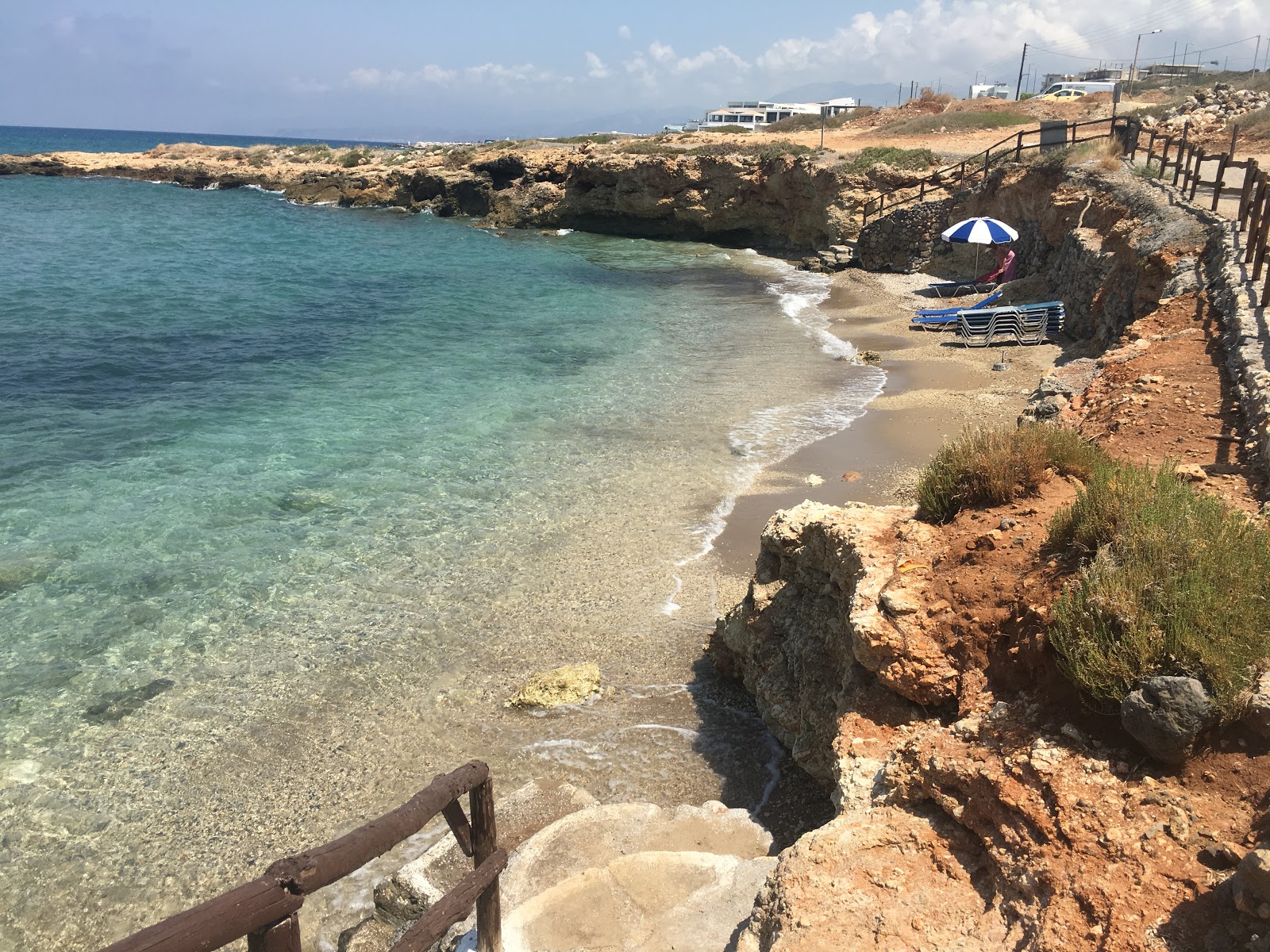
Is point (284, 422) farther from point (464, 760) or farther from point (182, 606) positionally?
point (464, 760)

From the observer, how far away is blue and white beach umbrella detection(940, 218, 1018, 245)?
21516 millimetres

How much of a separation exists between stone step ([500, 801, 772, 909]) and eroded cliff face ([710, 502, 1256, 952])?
0.90 meters

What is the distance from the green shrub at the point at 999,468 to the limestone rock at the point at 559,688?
3526 mm

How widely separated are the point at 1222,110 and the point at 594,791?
42620 millimetres

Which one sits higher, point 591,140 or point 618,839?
point 591,140

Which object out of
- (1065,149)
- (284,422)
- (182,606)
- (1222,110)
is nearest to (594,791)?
(182,606)

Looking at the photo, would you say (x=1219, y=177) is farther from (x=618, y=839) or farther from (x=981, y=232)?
(x=618, y=839)

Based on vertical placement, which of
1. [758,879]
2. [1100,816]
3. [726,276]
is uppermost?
[1100,816]

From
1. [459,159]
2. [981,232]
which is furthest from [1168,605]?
[459,159]

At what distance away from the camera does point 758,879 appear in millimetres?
4793

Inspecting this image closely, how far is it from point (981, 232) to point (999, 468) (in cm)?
1784

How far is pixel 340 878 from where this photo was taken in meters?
3.28

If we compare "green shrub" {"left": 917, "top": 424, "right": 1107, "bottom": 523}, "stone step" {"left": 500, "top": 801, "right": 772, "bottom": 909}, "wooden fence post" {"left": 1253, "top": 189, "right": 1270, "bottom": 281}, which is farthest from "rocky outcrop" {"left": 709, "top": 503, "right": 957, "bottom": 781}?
"wooden fence post" {"left": 1253, "top": 189, "right": 1270, "bottom": 281}

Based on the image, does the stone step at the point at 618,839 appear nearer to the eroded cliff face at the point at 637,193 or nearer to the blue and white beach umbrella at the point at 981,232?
the blue and white beach umbrella at the point at 981,232
